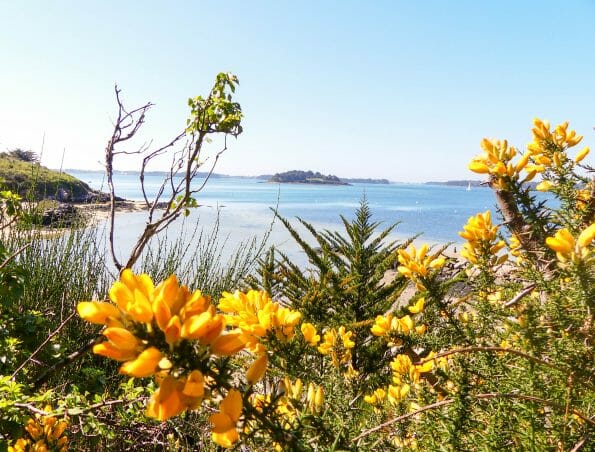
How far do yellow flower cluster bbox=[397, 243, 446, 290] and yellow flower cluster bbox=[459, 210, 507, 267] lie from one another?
0.12 metres

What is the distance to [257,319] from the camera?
2.81 feet

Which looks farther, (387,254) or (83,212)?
(83,212)

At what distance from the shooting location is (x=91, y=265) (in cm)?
326

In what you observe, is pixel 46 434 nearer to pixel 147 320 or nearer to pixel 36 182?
pixel 147 320

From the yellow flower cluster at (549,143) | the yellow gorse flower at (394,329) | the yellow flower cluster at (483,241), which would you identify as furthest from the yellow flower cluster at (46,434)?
the yellow flower cluster at (549,143)

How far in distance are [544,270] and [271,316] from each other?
727mm

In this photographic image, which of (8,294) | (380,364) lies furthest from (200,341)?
(380,364)

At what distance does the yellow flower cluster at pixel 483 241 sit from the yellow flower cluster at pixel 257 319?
564 millimetres

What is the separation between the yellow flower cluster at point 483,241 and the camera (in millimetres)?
1070

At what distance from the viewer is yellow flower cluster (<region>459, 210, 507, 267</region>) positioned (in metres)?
1.07

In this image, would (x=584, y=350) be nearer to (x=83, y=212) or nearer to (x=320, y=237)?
(x=320, y=237)

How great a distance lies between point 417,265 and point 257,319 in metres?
0.54

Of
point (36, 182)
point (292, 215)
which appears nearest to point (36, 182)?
point (36, 182)

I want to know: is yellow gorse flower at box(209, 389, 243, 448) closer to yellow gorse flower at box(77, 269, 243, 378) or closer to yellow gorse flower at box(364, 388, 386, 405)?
yellow gorse flower at box(77, 269, 243, 378)
